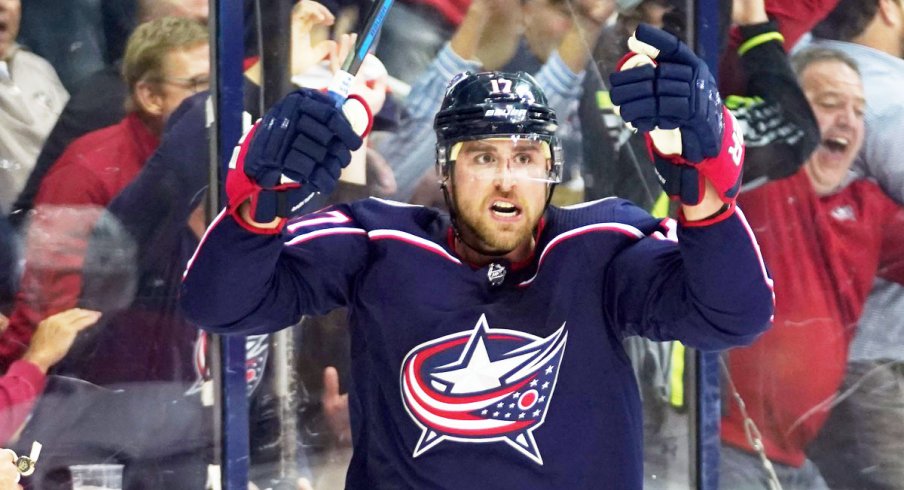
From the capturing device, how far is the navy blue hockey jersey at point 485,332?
166 centimetres

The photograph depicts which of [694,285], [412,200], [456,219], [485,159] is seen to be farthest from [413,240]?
[412,200]

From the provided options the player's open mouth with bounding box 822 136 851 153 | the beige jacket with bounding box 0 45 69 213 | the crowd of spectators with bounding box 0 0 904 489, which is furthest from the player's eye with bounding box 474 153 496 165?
the player's open mouth with bounding box 822 136 851 153

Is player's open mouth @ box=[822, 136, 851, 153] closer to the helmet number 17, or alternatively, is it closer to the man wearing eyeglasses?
the helmet number 17

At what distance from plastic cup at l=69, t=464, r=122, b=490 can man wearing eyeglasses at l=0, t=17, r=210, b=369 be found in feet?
0.94

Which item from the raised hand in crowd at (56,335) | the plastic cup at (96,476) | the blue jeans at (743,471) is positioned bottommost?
the blue jeans at (743,471)

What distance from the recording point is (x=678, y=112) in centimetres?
138

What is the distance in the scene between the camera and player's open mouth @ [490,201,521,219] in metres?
1.74

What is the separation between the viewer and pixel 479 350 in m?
1.70

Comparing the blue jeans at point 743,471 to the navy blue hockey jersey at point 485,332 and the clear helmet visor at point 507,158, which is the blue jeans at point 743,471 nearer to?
the navy blue hockey jersey at point 485,332

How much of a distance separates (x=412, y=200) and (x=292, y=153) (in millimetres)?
1115

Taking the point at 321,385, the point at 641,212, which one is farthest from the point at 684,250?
the point at 321,385

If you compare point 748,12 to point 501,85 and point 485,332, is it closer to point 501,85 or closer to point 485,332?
point 501,85

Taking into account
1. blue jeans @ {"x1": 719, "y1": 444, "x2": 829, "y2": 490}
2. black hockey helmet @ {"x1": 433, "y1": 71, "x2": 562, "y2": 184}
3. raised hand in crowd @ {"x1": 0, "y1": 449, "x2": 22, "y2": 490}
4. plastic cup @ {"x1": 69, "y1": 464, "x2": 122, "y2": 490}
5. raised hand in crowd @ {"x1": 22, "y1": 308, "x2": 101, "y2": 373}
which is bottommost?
blue jeans @ {"x1": 719, "y1": 444, "x2": 829, "y2": 490}

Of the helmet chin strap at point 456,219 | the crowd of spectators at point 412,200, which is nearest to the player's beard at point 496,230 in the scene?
the helmet chin strap at point 456,219
